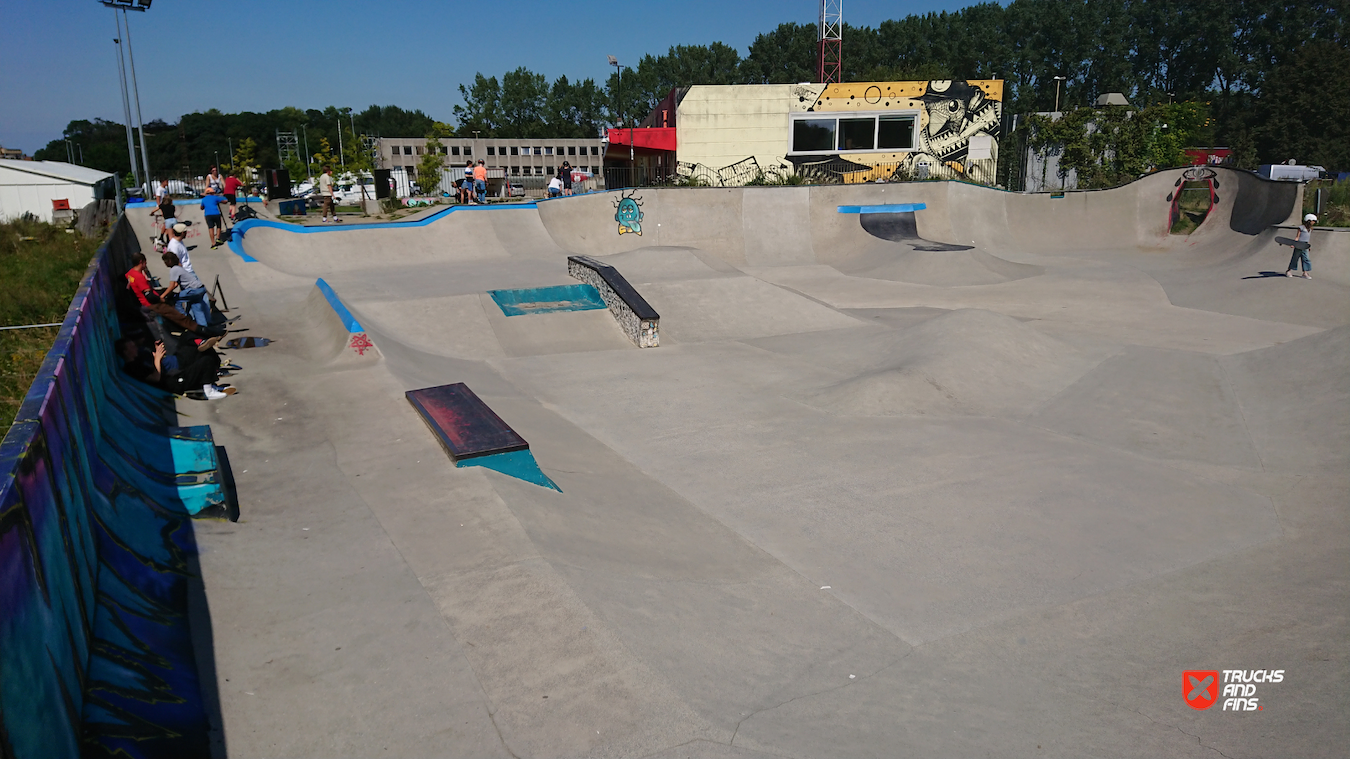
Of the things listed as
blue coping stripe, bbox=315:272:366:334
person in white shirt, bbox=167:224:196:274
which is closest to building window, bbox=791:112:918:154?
blue coping stripe, bbox=315:272:366:334

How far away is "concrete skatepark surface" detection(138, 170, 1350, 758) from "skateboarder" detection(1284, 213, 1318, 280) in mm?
2150

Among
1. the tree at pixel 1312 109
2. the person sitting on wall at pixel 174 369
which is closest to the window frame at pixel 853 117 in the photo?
the person sitting on wall at pixel 174 369

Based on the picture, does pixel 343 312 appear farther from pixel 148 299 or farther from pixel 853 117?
pixel 853 117

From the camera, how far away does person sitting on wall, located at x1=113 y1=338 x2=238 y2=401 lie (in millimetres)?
8227

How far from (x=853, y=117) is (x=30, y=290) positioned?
28.9 metres

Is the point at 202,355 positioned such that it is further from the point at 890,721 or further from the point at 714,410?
the point at 890,721

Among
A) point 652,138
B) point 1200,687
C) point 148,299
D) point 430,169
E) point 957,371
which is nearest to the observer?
point 1200,687

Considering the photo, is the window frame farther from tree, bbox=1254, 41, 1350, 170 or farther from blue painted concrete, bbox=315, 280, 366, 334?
tree, bbox=1254, 41, 1350, 170

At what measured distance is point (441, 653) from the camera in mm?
4457

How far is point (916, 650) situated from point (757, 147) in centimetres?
2969

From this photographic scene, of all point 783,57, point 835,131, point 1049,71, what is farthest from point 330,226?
point 783,57

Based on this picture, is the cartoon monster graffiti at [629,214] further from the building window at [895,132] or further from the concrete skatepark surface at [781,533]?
the building window at [895,132]

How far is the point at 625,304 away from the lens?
14242mm

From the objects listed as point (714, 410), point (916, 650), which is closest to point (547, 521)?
point (916, 650)
